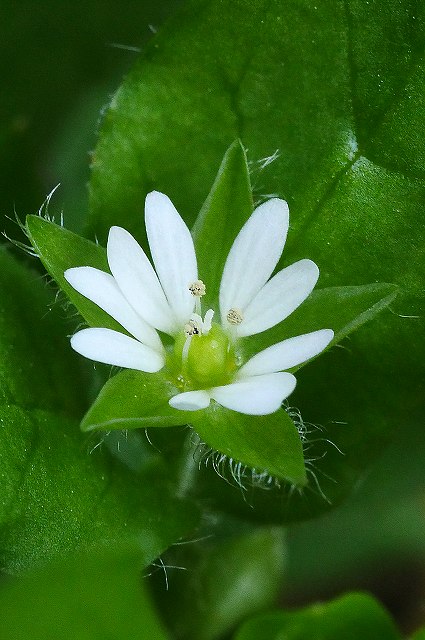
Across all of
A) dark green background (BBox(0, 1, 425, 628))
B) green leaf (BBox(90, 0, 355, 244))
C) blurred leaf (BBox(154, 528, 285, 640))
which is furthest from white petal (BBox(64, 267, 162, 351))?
dark green background (BBox(0, 1, 425, 628))

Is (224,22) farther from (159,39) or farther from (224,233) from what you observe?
(224,233)

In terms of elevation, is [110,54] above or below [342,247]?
below

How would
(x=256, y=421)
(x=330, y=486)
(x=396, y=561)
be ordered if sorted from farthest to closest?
(x=396, y=561)
(x=330, y=486)
(x=256, y=421)

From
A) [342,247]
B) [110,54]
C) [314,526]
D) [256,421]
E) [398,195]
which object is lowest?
[314,526]

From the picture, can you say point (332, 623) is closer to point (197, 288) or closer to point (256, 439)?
point (256, 439)

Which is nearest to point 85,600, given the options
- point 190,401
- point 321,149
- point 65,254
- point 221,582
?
point 190,401

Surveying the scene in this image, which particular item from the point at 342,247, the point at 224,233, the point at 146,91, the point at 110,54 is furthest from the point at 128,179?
the point at 110,54

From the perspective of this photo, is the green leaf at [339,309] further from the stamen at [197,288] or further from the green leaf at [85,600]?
the green leaf at [85,600]

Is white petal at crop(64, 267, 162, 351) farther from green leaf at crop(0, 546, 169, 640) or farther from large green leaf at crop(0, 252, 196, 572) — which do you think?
green leaf at crop(0, 546, 169, 640)
